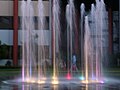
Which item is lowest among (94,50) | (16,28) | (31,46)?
(94,50)

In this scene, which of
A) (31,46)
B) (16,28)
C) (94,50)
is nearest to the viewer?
(94,50)

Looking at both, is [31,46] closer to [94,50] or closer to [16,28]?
[94,50]

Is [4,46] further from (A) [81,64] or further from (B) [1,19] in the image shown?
(A) [81,64]

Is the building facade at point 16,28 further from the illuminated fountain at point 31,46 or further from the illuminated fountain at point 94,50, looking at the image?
the illuminated fountain at point 31,46

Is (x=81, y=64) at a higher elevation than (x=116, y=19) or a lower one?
lower

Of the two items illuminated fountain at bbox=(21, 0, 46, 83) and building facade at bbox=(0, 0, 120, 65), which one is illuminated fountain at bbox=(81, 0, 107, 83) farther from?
illuminated fountain at bbox=(21, 0, 46, 83)

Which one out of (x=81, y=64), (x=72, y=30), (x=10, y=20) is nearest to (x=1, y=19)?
(x=10, y=20)

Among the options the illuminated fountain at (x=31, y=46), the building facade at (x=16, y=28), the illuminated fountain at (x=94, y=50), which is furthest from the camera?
the building facade at (x=16, y=28)

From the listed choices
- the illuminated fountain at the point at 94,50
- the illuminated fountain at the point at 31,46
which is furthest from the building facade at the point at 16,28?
the illuminated fountain at the point at 31,46

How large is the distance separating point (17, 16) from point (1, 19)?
2.45 m

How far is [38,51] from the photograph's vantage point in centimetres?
3944

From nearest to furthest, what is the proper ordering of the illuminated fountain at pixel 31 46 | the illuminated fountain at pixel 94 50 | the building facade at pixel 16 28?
the illuminated fountain at pixel 94 50 < the illuminated fountain at pixel 31 46 < the building facade at pixel 16 28

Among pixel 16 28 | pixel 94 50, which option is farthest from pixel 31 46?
pixel 16 28

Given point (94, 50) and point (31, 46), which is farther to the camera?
point (31, 46)
